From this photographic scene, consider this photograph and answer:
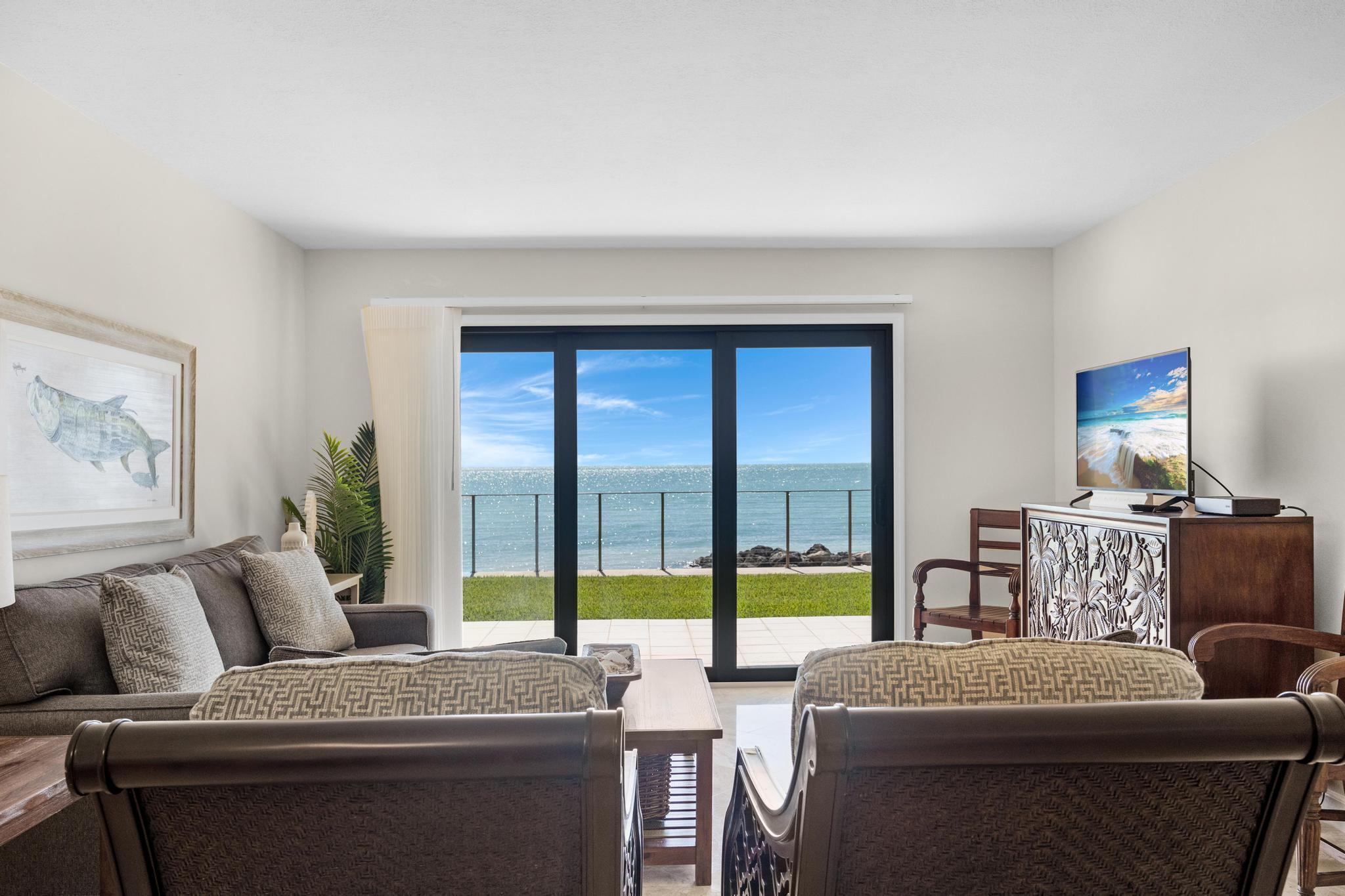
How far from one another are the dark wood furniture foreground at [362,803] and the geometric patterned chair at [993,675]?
353 mm

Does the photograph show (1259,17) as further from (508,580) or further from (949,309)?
(508,580)

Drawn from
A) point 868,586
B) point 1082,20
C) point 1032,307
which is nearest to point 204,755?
point 1082,20

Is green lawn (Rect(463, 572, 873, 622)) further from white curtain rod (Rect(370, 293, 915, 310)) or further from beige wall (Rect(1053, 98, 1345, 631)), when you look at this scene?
beige wall (Rect(1053, 98, 1345, 631))

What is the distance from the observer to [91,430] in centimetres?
285

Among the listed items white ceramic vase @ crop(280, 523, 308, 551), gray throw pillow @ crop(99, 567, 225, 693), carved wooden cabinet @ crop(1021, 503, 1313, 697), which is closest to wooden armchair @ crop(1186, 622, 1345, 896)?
carved wooden cabinet @ crop(1021, 503, 1313, 697)

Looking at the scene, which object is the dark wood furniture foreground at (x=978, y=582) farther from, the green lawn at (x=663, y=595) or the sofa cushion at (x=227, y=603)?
the sofa cushion at (x=227, y=603)

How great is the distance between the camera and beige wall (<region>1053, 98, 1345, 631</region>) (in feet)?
9.36

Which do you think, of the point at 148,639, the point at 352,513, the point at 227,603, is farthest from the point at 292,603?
the point at 352,513

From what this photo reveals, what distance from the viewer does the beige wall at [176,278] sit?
2.61m

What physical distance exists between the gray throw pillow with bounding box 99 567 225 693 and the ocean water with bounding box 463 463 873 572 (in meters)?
2.41

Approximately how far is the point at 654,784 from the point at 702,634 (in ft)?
8.19

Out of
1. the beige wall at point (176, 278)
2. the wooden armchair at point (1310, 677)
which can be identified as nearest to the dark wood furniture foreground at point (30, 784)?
the beige wall at point (176, 278)

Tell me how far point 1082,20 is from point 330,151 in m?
2.62

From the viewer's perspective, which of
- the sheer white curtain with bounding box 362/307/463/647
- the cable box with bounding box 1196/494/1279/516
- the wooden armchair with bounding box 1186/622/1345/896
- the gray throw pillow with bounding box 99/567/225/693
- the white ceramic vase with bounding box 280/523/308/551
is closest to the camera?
the wooden armchair with bounding box 1186/622/1345/896
